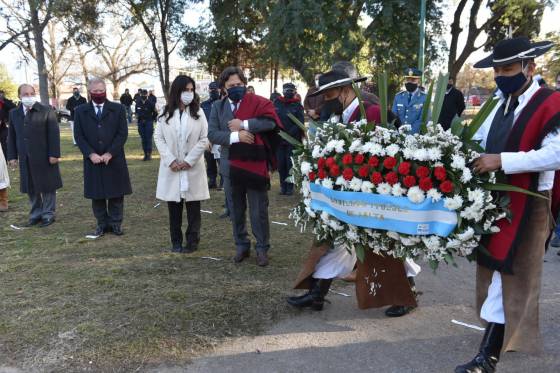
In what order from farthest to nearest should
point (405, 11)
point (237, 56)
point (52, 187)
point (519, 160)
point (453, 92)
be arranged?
1. point (237, 56)
2. point (405, 11)
3. point (453, 92)
4. point (52, 187)
5. point (519, 160)

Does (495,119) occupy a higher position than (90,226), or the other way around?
(495,119)

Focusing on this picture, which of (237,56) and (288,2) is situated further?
(237,56)

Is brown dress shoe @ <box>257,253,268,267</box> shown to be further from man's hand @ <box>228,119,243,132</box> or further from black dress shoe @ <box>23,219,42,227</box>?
black dress shoe @ <box>23,219,42,227</box>

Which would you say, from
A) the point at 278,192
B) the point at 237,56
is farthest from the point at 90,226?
the point at 237,56

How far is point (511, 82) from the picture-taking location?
3.17 m

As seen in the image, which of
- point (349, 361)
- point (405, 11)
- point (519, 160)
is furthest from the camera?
point (405, 11)

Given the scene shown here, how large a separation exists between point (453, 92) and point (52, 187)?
6831mm

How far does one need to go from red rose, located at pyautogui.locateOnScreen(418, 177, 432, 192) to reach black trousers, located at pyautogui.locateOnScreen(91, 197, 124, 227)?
Result: 15.8ft

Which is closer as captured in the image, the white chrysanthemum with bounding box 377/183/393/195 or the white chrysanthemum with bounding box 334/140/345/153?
the white chrysanthemum with bounding box 377/183/393/195

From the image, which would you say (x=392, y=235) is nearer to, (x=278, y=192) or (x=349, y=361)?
(x=349, y=361)

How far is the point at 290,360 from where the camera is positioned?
3.55 meters

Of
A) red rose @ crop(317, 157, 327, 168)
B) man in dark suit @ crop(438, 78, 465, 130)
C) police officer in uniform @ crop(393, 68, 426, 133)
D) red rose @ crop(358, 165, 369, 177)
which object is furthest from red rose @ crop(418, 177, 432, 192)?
man in dark suit @ crop(438, 78, 465, 130)

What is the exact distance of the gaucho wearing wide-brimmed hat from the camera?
3012 mm

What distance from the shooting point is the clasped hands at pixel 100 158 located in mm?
6453
